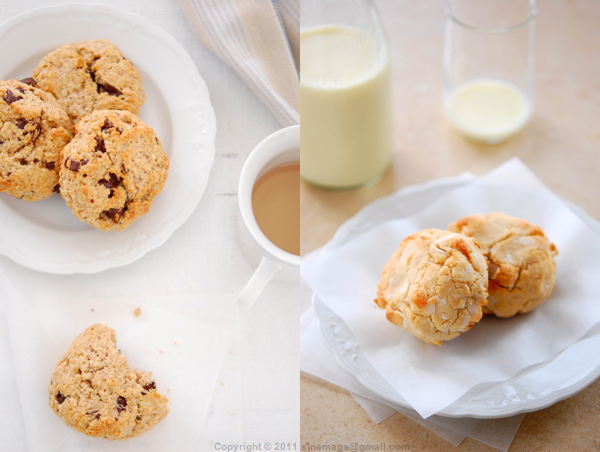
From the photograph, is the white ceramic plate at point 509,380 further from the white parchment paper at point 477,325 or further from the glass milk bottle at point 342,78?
the glass milk bottle at point 342,78

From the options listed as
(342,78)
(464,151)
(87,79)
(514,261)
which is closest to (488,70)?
(464,151)

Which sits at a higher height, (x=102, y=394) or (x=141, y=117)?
(x=141, y=117)

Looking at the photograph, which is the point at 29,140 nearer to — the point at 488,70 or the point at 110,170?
the point at 110,170

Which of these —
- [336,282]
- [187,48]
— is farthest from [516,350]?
[187,48]

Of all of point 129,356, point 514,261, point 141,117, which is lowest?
point 129,356

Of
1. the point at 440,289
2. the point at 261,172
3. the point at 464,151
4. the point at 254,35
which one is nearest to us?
the point at 440,289

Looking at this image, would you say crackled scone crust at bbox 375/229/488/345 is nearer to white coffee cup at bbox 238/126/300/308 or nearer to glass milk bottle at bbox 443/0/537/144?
white coffee cup at bbox 238/126/300/308
